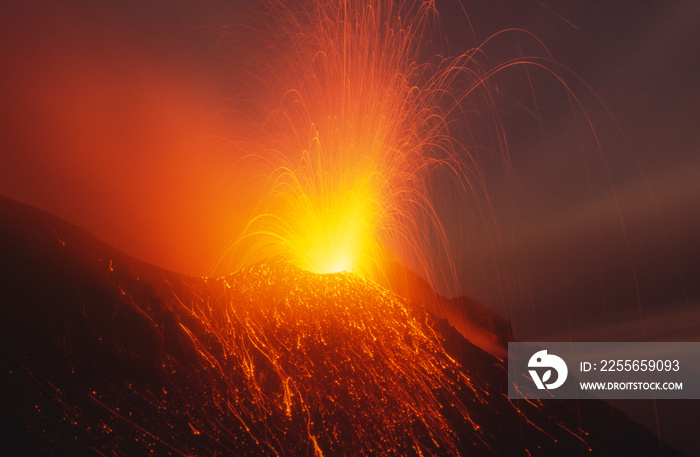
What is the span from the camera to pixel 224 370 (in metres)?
23.1

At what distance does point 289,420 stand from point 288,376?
3.19 metres

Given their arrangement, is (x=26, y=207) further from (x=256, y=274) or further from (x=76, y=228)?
(x=256, y=274)

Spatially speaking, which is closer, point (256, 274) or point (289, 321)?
point (289, 321)

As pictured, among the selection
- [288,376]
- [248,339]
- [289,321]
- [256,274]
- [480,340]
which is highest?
[480,340]

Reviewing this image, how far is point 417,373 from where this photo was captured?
90.7ft

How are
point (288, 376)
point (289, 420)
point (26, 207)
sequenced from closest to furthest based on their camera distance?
point (289, 420)
point (288, 376)
point (26, 207)

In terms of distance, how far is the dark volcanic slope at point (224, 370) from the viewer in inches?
707

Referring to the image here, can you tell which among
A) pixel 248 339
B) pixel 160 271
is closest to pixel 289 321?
pixel 248 339

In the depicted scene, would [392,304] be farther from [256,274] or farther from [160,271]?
[160,271]

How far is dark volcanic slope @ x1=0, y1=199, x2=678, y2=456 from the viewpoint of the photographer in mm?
17969

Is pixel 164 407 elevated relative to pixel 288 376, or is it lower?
lower

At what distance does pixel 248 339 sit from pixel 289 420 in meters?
6.38

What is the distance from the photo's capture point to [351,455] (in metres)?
19.3

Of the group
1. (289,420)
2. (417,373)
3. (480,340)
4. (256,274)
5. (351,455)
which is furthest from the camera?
(480,340)
